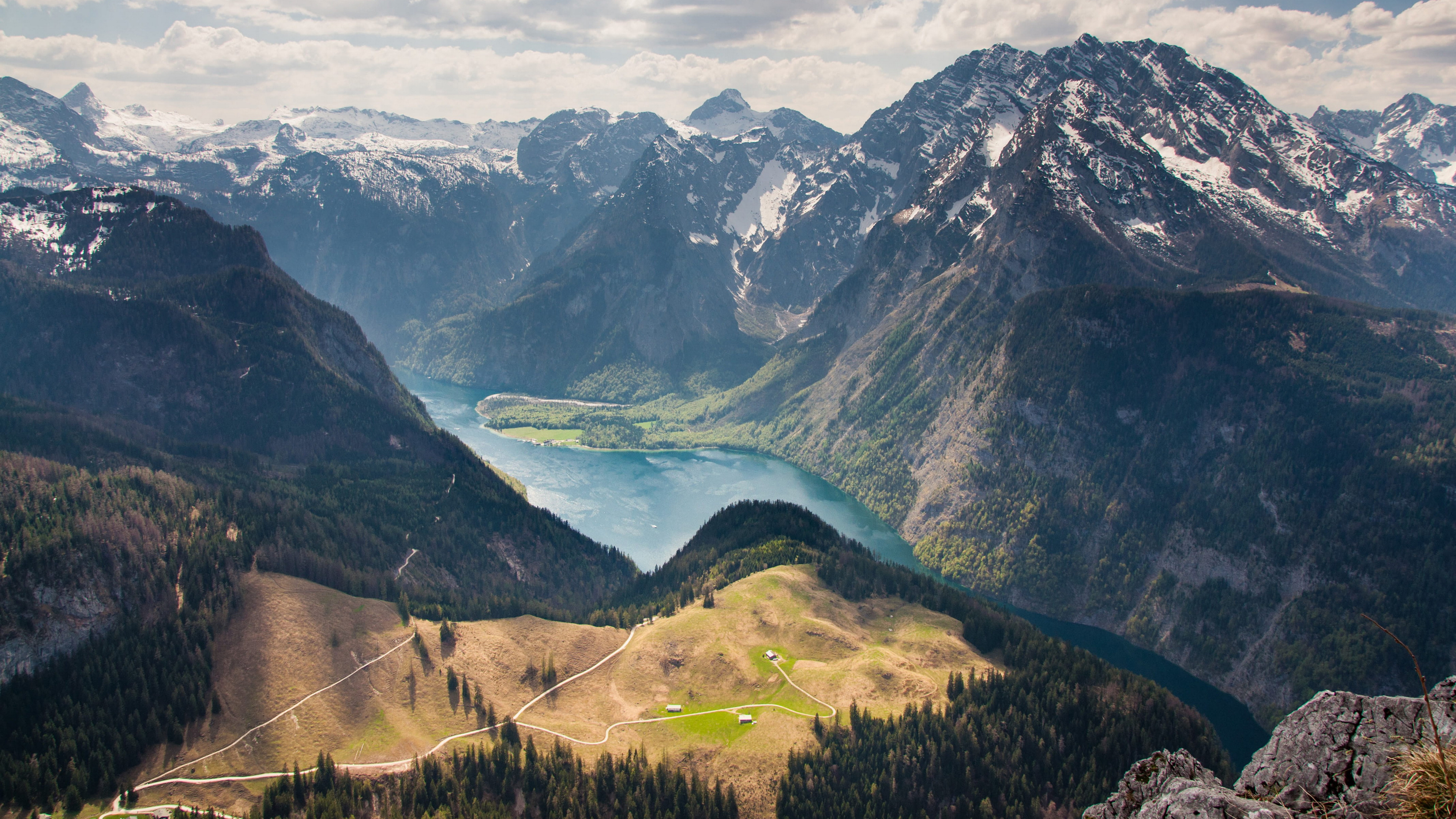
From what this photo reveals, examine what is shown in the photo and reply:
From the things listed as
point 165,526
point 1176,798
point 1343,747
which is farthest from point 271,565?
point 1343,747

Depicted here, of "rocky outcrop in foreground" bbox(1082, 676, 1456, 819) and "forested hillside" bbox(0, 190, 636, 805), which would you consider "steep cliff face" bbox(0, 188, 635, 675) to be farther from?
"rocky outcrop in foreground" bbox(1082, 676, 1456, 819)

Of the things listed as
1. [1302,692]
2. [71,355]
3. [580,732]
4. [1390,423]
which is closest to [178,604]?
[580,732]

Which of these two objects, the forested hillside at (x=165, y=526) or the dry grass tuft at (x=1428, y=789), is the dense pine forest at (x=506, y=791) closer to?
the forested hillside at (x=165, y=526)

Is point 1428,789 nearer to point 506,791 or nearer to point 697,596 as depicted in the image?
point 506,791

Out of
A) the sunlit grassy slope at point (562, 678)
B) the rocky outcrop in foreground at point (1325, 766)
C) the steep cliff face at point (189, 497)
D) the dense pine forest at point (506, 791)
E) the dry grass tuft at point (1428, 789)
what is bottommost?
the dense pine forest at point (506, 791)

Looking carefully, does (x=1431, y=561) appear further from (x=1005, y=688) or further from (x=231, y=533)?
(x=231, y=533)

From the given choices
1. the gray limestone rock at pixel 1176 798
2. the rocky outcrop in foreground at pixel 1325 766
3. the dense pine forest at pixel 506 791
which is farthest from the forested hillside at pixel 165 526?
the rocky outcrop in foreground at pixel 1325 766
